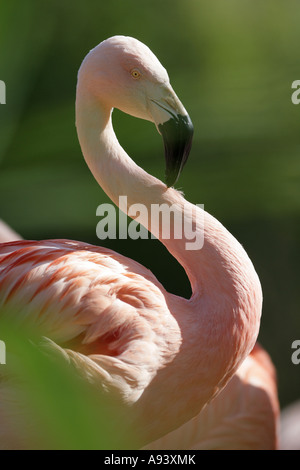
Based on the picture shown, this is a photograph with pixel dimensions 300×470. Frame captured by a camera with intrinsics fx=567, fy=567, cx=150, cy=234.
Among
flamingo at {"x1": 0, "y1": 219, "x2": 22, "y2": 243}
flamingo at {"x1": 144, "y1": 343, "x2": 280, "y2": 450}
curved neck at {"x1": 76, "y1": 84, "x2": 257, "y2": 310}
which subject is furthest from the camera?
flamingo at {"x1": 0, "y1": 219, "x2": 22, "y2": 243}

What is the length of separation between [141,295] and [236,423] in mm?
946

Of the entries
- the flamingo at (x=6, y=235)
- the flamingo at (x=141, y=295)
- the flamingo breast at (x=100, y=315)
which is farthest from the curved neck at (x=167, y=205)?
the flamingo at (x=6, y=235)

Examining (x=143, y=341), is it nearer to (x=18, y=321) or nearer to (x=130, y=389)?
(x=130, y=389)

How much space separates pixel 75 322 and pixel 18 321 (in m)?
0.11

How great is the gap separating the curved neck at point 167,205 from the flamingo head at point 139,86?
58 mm

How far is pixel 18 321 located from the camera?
111cm

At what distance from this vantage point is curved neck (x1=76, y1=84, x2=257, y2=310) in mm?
1179

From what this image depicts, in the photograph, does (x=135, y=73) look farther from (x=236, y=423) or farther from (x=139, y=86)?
(x=236, y=423)

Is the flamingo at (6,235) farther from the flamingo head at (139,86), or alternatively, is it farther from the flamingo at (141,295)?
the flamingo head at (139,86)

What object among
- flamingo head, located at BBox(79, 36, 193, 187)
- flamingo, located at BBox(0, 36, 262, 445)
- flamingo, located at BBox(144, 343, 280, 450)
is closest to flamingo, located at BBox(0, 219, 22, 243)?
flamingo, located at BBox(144, 343, 280, 450)

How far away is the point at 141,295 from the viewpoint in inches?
44.9

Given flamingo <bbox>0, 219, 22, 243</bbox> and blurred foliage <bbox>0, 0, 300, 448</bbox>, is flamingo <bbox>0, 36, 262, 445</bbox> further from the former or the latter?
flamingo <bbox>0, 219, 22, 243</bbox>

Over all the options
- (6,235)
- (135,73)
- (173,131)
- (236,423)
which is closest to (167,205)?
(173,131)

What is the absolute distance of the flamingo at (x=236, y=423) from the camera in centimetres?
184
